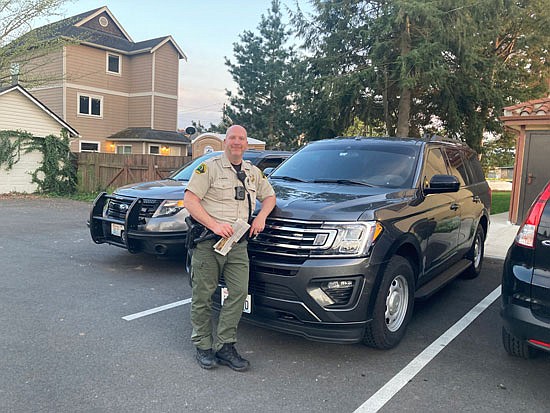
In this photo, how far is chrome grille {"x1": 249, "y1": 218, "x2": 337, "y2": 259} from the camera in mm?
3494

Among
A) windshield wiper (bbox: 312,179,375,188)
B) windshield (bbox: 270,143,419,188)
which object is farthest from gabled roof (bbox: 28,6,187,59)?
windshield wiper (bbox: 312,179,375,188)

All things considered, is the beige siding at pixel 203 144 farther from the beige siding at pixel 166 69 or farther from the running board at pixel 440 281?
the running board at pixel 440 281

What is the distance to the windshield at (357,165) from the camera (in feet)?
15.3

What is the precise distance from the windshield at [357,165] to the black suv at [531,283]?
1.36 meters

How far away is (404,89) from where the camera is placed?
654 inches

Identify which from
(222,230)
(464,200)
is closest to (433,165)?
(464,200)

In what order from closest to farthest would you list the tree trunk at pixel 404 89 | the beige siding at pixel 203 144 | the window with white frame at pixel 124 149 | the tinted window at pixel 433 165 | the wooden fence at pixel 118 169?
1. the tinted window at pixel 433 165
2. the tree trunk at pixel 404 89
3. the wooden fence at pixel 118 169
4. the beige siding at pixel 203 144
5. the window with white frame at pixel 124 149

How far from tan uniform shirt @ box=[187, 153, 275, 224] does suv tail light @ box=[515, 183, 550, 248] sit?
6.60 feet

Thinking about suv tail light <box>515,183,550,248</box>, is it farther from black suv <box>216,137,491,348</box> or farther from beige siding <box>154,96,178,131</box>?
beige siding <box>154,96,178,131</box>

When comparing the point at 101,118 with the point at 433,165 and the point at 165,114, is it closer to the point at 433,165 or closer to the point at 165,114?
the point at 165,114

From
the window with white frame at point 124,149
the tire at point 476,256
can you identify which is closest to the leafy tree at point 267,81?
the window with white frame at point 124,149

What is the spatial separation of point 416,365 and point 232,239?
177 centimetres

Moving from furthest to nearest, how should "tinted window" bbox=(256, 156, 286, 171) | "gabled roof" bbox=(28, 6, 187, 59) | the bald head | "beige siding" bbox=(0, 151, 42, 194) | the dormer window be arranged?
1. the dormer window
2. "gabled roof" bbox=(28, 6, 187, 59)
3. "beige siding" bbox=(0, 151, 42, 194)
4. "tinted window" bbox=(256, 156, 286, 171)
5. the bald head

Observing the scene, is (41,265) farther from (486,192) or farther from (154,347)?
(486,192)
